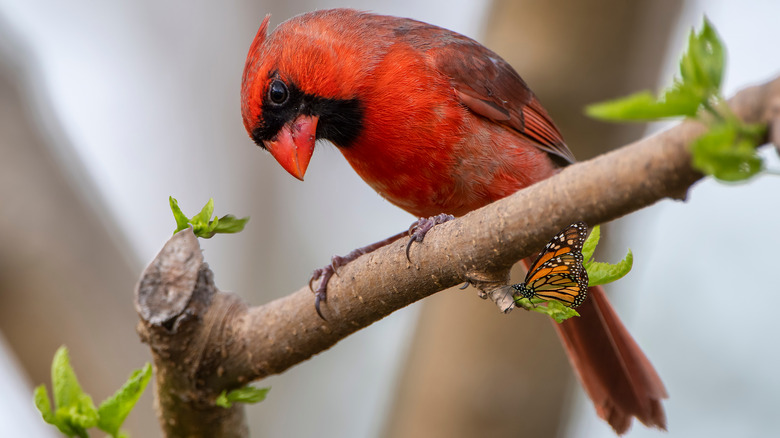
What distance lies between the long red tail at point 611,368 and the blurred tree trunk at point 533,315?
754 mm

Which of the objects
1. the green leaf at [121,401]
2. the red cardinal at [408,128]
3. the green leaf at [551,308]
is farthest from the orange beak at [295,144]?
the green leaf at [551,308]

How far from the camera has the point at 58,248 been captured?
3264 mm

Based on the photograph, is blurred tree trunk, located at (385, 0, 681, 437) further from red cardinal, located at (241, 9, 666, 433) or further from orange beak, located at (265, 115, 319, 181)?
orange beak, located at (265, 115, 319, 181)

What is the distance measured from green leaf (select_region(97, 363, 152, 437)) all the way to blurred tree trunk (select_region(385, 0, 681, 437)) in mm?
1866

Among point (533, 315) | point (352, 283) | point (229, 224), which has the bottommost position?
point (533, 315)

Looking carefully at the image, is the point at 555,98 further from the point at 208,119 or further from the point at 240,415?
the point at 208,119

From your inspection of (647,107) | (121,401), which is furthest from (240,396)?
(647,107)

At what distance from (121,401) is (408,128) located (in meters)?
1.15

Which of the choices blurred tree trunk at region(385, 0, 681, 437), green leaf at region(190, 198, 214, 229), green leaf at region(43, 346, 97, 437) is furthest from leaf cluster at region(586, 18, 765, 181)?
blurred tree trunk at region(385, 0, 681, 437)

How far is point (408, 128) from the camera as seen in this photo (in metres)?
2.38

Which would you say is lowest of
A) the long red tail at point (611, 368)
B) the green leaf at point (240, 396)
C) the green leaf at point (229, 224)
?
the long red tail at point (611, 368)

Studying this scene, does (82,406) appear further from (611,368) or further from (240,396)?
(611,368)

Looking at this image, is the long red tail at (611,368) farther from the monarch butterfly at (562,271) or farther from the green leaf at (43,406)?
the green leaf at (43,406)

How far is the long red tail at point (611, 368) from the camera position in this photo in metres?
2.29
